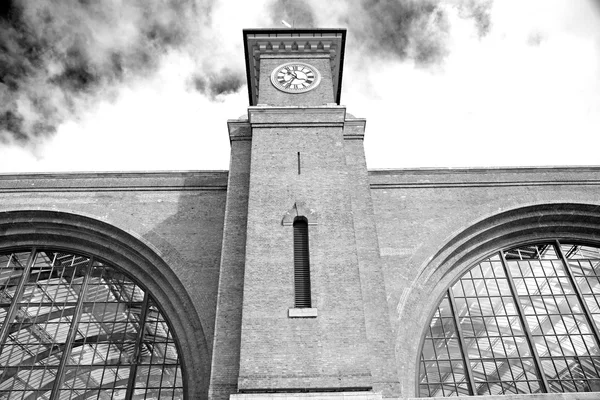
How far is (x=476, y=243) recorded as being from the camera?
52.4 ft

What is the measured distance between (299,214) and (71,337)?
688cm

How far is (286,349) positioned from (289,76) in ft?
35.2

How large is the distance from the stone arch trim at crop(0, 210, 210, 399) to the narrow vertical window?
9.80ft

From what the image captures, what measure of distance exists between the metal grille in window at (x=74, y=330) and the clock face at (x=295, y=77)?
26.4 feet

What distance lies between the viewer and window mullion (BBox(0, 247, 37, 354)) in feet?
46.8

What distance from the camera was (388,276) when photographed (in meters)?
14.3

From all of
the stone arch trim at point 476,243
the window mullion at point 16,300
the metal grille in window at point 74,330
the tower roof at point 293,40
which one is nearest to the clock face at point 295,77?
the tower roof at point 293,40

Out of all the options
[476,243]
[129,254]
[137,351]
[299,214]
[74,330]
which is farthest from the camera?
[476,243]

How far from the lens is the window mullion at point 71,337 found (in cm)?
1316

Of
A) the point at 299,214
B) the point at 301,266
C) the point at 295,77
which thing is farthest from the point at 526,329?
the point at 295,77

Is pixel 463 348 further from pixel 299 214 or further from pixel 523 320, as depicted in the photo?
pixel 299 214

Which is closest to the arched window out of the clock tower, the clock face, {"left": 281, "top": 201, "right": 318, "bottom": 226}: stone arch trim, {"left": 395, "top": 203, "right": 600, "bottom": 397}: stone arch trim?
{"left": 395, "top": 203, "right": 600, "bottom": 397}: stone arch trim

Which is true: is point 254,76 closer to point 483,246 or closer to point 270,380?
point 483,246

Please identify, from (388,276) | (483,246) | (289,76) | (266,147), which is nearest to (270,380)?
→ (388,276)
